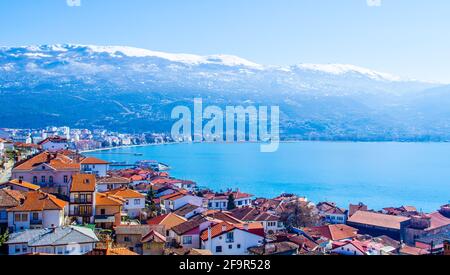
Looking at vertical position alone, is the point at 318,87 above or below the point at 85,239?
above

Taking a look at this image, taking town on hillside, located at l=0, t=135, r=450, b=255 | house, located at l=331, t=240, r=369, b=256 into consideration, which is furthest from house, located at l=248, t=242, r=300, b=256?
house, located at l=331, t=240, r=369, b=256

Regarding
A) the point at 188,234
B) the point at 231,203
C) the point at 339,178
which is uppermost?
the point at 188,234

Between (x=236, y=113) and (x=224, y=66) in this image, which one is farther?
(x=224, y=66)

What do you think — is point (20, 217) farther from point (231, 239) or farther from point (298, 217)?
point (298, 217)

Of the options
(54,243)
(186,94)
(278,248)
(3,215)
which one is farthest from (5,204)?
(186,94)

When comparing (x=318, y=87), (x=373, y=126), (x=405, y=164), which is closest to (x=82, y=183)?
(x=405, y=164)

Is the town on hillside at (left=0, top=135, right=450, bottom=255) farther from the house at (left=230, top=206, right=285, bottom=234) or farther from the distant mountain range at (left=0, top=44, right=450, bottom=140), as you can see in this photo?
the distant mountain range at (left=0, top=44, right=450, bottom=140)
